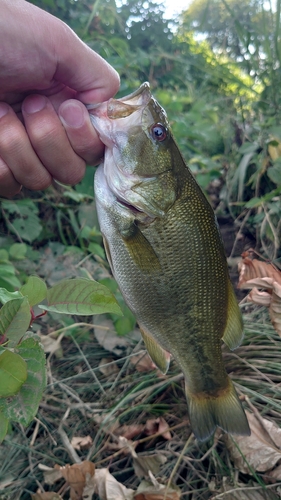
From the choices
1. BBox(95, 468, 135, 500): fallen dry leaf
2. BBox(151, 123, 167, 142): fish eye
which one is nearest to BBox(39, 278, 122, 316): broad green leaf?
BBox(151, 123, 167, 142): fish eye

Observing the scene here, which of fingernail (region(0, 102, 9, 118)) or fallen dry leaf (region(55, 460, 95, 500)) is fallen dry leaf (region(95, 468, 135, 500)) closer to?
fallen dry leaf (region(55, 460, 95, 500))

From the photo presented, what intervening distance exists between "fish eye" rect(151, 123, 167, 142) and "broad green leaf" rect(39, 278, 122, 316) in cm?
60

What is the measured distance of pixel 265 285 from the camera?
6.07 feet

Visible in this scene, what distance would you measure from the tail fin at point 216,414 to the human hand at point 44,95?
983 mm

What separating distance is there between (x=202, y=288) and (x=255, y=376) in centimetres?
88

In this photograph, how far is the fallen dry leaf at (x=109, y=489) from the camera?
1605 mm

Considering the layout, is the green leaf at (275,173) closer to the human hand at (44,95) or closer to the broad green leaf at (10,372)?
the human hand at (44,95)

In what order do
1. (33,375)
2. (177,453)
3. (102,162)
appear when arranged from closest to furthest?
1. (33,375)
2. (102,162)
3. (177,453)

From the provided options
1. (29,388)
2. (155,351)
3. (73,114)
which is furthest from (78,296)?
(73,114)

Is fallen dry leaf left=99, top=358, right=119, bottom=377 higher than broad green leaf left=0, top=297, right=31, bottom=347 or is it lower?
lower

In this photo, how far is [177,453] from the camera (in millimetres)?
1843

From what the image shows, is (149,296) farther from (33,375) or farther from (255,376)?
(255,376)

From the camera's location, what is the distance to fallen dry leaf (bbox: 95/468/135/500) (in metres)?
1.61

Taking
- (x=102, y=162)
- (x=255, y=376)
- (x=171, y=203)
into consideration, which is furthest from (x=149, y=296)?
(x=255, y=376)
